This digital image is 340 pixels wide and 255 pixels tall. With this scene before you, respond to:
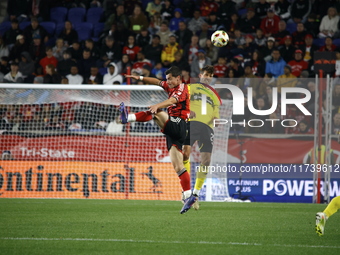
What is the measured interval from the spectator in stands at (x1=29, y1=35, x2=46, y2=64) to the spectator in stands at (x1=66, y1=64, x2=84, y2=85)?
7.47 feet

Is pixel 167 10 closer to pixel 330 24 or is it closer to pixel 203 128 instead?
pixel 330 24

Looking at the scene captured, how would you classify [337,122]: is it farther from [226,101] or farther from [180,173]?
[180,173]

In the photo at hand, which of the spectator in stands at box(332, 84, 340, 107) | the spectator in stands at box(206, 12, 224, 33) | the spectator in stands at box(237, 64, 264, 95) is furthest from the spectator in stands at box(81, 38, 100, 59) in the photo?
the spectator in stands at box(332, 84, 340, 107)

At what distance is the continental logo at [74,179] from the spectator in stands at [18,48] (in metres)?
6.61

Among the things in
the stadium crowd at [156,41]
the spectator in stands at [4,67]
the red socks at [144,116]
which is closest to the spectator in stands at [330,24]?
the stadium crowd at [156,41]

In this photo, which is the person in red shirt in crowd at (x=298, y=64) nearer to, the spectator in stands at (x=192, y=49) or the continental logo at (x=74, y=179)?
the spectator in stands at (x=192, y=49)

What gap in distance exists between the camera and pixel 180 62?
17.5m

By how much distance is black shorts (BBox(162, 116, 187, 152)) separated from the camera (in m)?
9.24

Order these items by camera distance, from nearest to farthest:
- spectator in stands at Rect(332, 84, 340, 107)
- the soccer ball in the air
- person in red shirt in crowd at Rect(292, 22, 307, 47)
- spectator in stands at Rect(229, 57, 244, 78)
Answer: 1. the soccer ball in the air
2. spectator in stands at Rect(332, 84, 340, 107)
3. spectator in stands at Rect(229, 57, 244, 78)
4. person in red shirt in crowd at Rect(292, 22, 307, 47)

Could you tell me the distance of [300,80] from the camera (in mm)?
15141

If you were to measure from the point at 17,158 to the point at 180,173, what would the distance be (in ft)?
19.9

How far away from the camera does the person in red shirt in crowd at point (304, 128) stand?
14.5 meters

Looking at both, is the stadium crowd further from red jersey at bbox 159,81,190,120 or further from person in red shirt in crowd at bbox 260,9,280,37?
red jersey at bbox 159,81,190,120

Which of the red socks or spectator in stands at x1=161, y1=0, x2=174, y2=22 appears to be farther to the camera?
spectator in stands at x1=161, y1=0, x2=174, y2=22
